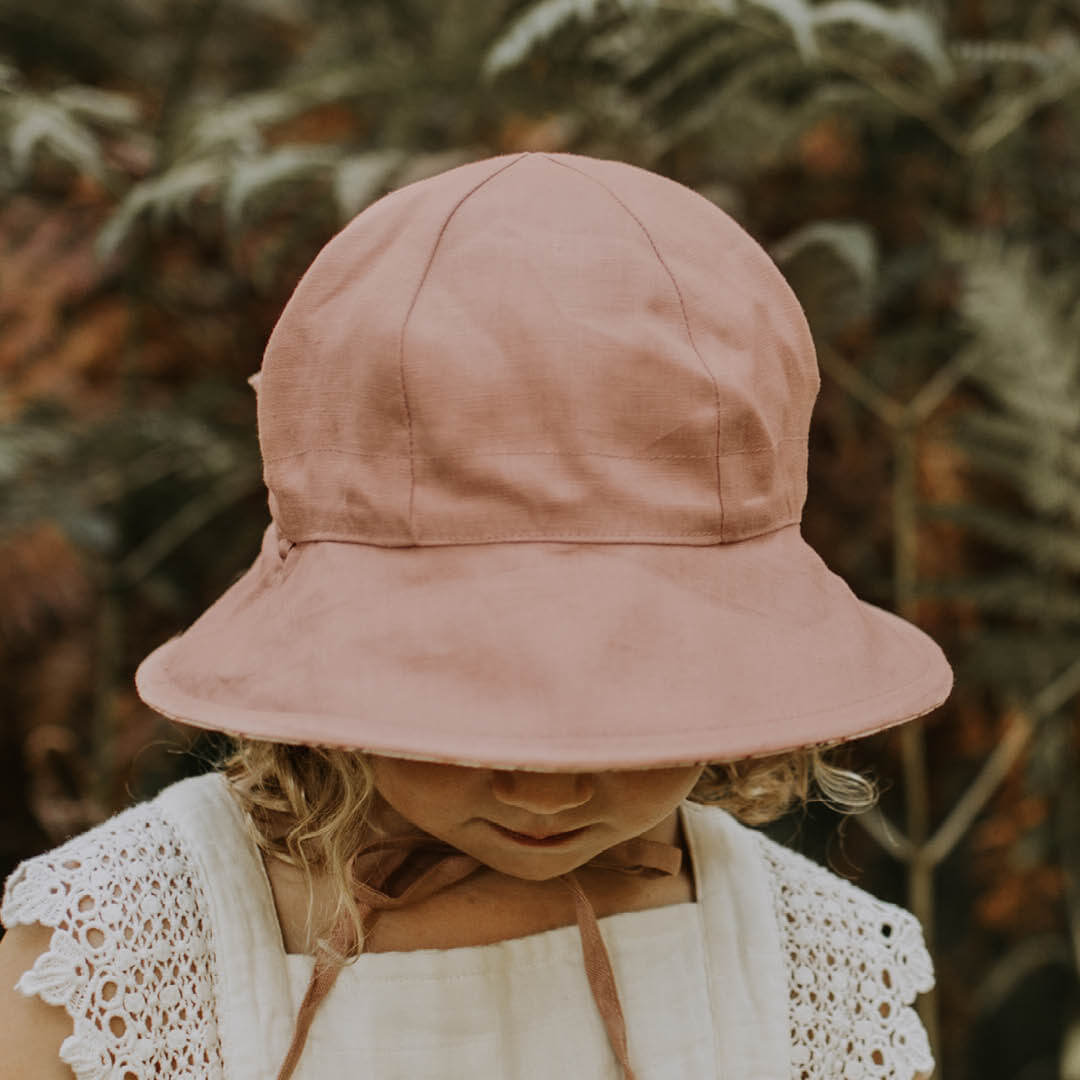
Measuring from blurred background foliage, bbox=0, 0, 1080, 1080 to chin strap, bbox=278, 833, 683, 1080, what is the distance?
1.37ft

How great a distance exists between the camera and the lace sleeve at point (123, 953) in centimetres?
71

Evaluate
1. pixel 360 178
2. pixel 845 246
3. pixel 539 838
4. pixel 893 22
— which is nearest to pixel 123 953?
pixel 539 838

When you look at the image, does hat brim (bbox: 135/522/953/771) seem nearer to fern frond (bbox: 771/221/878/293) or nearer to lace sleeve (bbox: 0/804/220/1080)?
lace sleeve (bbox: 0/804/220/1080)

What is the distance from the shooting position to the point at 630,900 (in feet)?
2.84

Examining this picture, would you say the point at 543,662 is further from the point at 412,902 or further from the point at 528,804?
the point at 412,902

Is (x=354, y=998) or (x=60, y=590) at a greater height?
(x=354, y=998)

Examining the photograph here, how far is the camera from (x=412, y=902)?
804mm

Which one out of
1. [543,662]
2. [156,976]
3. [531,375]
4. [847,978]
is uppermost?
[531,375]

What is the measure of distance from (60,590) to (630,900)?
1.15 meters

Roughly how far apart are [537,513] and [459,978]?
1.13 ft

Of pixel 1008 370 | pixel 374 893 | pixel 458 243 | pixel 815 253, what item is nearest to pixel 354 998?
pixel 374 893

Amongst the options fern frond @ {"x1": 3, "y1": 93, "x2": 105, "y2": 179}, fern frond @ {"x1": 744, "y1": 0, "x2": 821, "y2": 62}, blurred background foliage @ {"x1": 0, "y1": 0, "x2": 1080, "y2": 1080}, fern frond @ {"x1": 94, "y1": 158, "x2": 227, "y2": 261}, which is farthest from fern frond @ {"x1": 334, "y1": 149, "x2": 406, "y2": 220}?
fern frond @ {"x1": 744, "y1": 0, "x2": 821, "y2": 62}

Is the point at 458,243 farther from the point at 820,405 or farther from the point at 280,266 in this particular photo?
the point at 820,405

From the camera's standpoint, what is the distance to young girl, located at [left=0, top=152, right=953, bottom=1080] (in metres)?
0.61
